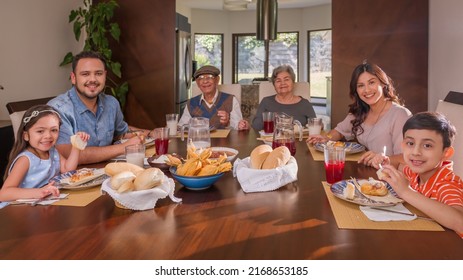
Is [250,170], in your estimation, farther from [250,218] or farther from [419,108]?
[419,108]

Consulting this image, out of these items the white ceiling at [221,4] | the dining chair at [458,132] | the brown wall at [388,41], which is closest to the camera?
the dining chair at [458,132]

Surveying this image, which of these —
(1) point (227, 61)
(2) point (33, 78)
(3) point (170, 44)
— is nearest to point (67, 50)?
(2) point (33, 78)

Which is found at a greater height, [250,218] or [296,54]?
[296,54]

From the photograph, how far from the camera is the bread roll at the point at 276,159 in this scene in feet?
4.73

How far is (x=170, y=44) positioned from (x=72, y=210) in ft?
11.4

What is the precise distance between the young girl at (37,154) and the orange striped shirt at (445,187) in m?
1.29

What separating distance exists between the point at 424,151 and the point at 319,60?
8.79 m

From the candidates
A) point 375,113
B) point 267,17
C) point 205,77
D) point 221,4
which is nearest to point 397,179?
point 375,113

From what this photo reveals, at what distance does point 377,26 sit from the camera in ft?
13.3

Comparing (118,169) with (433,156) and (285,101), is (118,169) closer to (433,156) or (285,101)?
(433,156)

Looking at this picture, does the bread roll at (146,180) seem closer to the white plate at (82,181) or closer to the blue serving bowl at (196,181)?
the blue serving bowl at (196,181)

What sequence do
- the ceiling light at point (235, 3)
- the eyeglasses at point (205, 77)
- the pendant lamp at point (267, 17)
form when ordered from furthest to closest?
the pendant lamp at point (267, 17) < the ceiling light at point (235, 3) < the eyeglasses at point (205, 77)

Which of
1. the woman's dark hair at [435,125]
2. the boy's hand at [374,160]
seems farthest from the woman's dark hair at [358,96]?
the woman's dark hair at [435,125]
